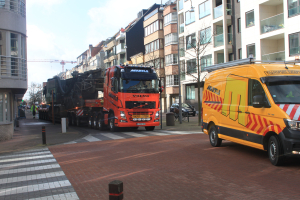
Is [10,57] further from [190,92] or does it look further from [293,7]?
[190,92]

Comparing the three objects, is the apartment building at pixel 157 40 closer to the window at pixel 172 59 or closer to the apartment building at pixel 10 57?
the window at pixel 172 59

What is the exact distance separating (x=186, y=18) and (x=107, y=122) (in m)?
28.9

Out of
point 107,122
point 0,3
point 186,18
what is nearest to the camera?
point 0,3

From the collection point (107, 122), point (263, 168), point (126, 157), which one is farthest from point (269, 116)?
point (107, 122)

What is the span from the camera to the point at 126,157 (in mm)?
9680

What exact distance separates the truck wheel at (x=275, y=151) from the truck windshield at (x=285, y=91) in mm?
970

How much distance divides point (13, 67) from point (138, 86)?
6.72 meters

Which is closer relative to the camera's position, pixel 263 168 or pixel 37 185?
pixel 37 185

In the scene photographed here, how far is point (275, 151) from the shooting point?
7.75 m

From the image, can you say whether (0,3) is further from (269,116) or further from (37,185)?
(269,116)

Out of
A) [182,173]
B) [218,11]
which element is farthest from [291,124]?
[218,11]

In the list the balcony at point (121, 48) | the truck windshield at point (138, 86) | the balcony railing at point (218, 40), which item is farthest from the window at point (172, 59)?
the truck windshield at point (138, 86)

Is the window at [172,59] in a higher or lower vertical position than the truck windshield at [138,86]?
higher

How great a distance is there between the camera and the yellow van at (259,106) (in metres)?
7.50
